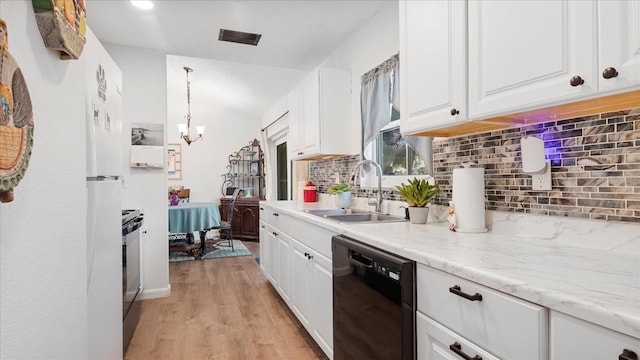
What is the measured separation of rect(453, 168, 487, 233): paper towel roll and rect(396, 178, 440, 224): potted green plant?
0.29 metres

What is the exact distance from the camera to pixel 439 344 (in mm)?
1119

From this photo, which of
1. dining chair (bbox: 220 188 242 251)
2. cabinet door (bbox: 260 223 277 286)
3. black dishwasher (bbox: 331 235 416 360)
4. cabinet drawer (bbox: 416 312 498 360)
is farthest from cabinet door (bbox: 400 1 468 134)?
dining chair (bbox: 220 188 242 251)

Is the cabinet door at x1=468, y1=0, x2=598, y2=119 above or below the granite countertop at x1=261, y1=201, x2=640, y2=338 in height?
above

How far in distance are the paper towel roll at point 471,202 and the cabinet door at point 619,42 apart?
67cm

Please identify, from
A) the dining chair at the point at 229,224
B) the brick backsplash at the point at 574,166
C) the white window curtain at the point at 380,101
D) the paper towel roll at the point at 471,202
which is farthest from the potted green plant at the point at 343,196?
the dining chair at the point at 229,224

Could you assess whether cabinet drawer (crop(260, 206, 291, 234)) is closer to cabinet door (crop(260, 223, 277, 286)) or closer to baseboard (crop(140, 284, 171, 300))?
cabinet door (crop(260, 223, 277, 286))

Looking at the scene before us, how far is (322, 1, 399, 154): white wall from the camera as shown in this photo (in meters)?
2.46

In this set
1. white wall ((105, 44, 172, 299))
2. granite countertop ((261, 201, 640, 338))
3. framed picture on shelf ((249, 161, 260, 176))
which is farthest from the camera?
framed picture on shelf ((249, 161, 260, 176))

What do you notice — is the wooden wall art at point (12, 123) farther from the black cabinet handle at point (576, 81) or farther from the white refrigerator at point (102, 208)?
the black cabinet handle at point (576, 81)

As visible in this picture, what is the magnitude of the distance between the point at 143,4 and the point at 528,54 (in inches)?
102

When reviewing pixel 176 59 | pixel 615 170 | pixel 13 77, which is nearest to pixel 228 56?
pixel 176 59

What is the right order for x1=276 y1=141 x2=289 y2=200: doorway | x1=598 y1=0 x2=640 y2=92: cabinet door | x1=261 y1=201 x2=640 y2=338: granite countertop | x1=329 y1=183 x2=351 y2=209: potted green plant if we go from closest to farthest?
x1=261 y1=201 x2=640 y2=338: granite countertop < x1=598 y1=0 x2=640 y2=92: cabinet door < x1=329 y1=183 x2=351 y2=209: potted green plant < x1=276 y1=141 x2=289 y2=200: doorway

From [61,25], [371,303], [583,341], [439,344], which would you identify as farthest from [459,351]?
[61,25]

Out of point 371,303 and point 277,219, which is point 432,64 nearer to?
point 371,303
